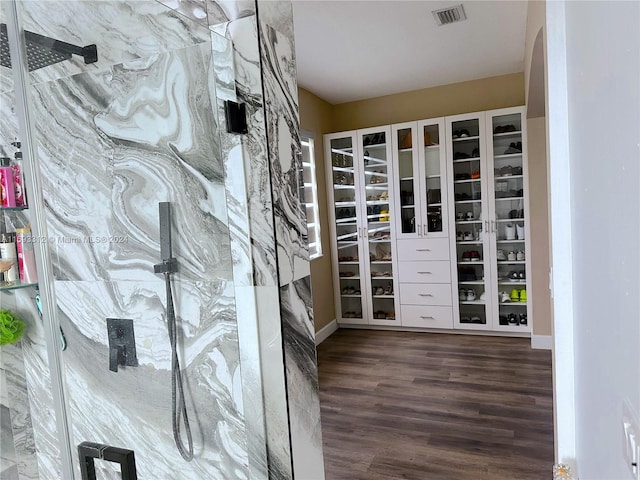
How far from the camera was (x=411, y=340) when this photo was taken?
4.46 meters

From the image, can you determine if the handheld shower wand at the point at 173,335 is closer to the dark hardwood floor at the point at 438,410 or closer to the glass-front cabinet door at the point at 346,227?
the dark hardwood floor at the point at 438,410

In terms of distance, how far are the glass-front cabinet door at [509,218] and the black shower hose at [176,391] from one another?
3.61m

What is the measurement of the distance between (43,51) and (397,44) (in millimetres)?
2690

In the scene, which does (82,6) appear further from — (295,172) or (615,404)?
(615,404)

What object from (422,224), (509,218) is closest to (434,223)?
(422,224)

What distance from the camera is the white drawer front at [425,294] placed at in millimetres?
4547

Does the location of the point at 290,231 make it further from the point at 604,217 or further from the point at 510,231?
the point at 510,231

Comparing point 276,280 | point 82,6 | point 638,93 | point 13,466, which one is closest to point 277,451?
point 276,280

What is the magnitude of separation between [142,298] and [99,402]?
45cm

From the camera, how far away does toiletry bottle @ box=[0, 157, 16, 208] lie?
1185mm

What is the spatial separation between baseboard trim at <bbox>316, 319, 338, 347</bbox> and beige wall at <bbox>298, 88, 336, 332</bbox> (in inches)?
1.5

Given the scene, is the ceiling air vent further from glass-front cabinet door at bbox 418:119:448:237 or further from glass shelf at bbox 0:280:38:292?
glass shelf at bbox 0:280:38:292

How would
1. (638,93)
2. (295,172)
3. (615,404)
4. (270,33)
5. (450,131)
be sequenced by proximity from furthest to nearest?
1. (450,131)
2. (295,172)
3. (270,33)
4. (615,404)
5. (638,93)

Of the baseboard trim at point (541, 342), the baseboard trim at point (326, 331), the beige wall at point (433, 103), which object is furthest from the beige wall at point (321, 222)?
the baseboard trim at point (541, 342)
